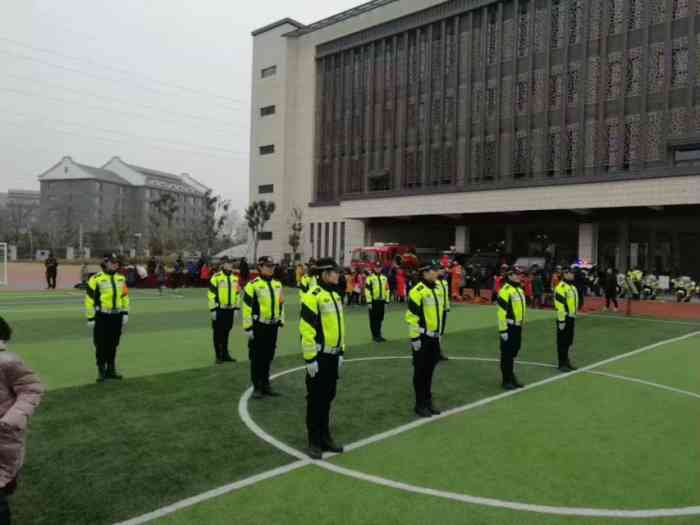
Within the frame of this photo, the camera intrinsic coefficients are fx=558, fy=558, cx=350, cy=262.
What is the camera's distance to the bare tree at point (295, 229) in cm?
5466

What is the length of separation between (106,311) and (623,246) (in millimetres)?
34170

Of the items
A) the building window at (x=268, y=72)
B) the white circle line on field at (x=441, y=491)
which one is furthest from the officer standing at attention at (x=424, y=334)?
the building window at (x=268, y=72)

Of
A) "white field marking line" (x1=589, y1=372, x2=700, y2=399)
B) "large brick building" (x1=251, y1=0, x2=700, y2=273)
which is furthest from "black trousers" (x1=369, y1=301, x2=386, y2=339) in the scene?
"large brick building" (x1=251, y1=0, x2=700, y2=273)

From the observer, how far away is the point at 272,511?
5012mm

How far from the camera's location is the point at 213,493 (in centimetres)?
536

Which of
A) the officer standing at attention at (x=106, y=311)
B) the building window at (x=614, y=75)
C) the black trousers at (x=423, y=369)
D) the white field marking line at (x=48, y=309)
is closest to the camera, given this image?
the black trousers at (x=423, y=369)

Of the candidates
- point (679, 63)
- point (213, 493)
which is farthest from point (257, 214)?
point (213, 493)

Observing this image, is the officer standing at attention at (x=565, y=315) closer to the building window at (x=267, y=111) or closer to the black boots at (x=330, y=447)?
the black boots at (x=330, y=447)

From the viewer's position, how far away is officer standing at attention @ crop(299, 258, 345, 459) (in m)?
6.43

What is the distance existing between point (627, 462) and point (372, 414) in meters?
3.33

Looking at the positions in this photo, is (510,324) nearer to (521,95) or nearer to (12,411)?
(12,411)

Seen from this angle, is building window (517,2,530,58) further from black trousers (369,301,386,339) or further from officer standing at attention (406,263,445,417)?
officer standing at attention (406,263,445,417)

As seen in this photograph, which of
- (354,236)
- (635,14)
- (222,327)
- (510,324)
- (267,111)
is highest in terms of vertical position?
(267,111)

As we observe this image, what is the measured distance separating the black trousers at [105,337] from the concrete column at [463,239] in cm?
3581
